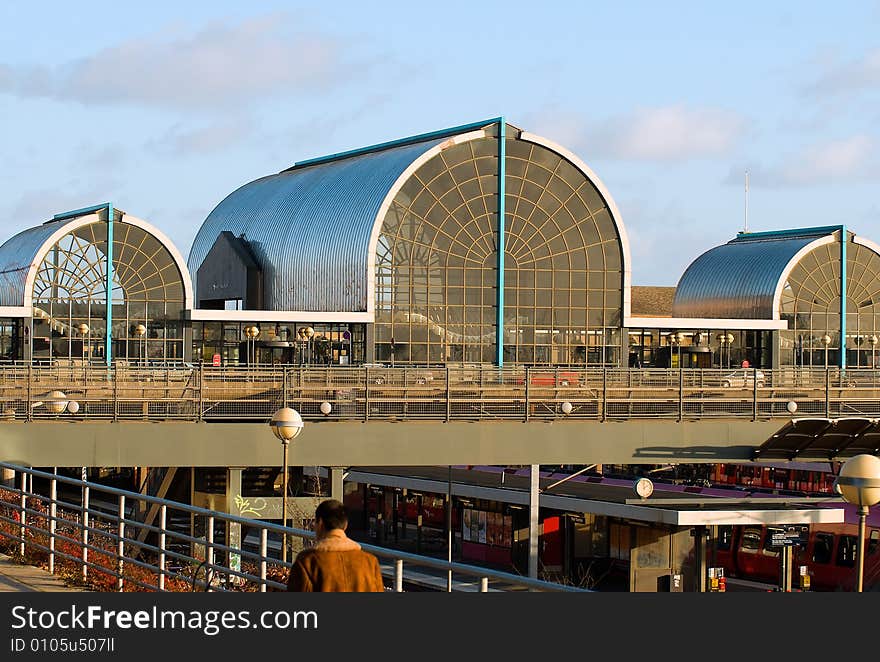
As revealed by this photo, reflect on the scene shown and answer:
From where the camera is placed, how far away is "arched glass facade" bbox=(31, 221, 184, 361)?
61.8 metres

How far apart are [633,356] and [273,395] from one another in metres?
34.2

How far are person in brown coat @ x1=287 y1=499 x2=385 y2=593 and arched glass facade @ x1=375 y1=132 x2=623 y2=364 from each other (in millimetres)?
52484

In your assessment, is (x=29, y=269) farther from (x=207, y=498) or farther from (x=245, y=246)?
(x=207, y=498)

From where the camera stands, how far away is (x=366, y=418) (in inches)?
1363

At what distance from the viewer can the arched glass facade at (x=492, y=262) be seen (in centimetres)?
6222

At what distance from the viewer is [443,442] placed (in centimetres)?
3525

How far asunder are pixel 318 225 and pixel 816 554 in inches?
1203

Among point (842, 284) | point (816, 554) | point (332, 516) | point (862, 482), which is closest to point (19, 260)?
point (816, 554)

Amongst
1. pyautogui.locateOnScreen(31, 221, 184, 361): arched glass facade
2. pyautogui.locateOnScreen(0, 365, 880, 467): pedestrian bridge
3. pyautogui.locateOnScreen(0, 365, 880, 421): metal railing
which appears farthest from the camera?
pyautogui.locateOnScreen(31, 221, 184, 361): arched glass facade

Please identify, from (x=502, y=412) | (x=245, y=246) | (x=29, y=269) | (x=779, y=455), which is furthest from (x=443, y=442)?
(x=245, y=246)

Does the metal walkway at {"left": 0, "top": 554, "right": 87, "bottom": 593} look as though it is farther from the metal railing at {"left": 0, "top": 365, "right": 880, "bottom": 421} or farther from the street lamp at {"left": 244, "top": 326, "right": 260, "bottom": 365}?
the street lamp at {"left": 244, "top": 326, "right": 260, "bottom": 365}

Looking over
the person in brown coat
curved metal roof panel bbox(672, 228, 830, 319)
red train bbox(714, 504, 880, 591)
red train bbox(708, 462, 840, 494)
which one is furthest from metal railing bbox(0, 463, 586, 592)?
curved metal roof panel bbox(672, 228, 830, 319)

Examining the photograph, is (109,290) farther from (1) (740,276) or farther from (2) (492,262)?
(1) (740,276)

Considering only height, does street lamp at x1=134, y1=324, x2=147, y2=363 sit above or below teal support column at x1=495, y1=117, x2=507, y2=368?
below
